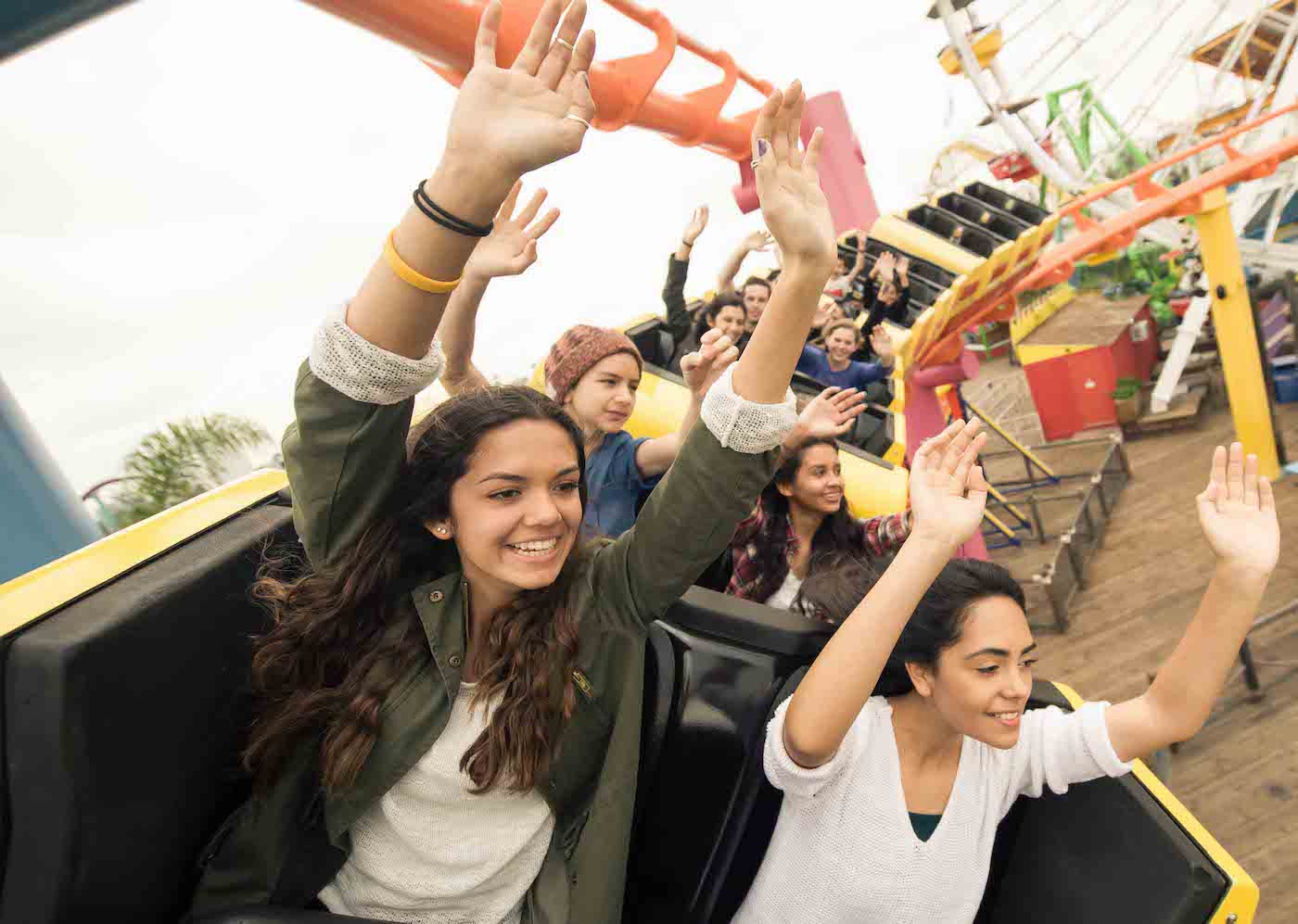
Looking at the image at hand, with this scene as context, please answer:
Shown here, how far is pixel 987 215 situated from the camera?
4.59 m

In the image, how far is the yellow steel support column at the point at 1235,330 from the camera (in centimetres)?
454

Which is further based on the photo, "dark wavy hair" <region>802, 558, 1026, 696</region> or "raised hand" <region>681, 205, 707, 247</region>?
"raised hand" <region>681, 205, 707, 247</region>

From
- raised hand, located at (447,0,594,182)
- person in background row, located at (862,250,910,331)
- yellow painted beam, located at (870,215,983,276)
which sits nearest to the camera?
raised hand, located at (447,0,594,182)

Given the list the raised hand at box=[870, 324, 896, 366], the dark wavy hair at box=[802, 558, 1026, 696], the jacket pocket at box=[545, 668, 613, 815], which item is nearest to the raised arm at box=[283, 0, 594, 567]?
the jacket pocket at box=[545, 668, 613, 815]

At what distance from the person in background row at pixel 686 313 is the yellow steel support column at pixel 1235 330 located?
3.75m

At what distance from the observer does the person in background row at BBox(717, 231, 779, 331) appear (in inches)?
100

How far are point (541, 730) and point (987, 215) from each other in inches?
187

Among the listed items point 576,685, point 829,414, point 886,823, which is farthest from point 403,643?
point 829,414

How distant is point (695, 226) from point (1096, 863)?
1951 millimetres

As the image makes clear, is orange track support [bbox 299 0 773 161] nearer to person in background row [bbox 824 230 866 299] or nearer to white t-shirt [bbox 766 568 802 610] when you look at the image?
person in background row [bbox 824 230 866 299]

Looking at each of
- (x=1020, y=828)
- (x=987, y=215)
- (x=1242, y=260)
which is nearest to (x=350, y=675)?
(x=1020, y=828)

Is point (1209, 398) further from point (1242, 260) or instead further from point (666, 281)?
point (666, 281)

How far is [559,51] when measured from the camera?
545 mm

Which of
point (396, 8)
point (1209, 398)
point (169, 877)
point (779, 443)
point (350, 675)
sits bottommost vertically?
point (1209, 398)
